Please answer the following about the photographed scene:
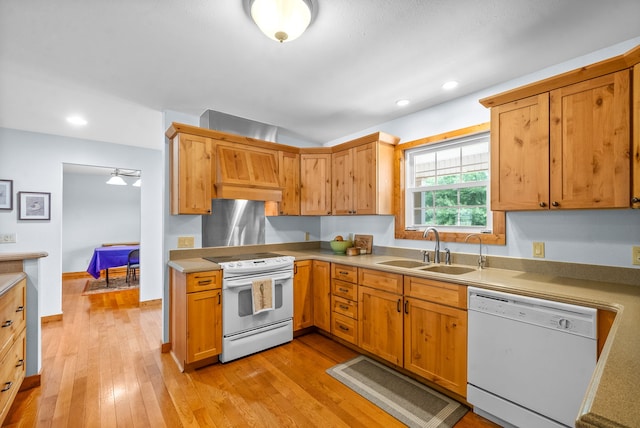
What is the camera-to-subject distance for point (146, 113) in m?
3.24

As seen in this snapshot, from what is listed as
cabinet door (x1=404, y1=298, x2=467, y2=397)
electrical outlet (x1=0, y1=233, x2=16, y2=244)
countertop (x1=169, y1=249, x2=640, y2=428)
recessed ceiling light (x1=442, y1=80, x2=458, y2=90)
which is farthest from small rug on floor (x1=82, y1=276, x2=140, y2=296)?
recessed ceiling light (x1=442, y1=80, x2=458, y2=90)

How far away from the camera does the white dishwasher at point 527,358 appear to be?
1.58m

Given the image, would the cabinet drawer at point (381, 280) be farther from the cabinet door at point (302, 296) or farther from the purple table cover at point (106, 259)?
the purple table cover at point (106, 259)

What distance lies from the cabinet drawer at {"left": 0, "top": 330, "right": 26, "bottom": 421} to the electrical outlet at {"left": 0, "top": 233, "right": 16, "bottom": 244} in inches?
85.3

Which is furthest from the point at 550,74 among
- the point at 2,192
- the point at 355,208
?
the point at 2,192

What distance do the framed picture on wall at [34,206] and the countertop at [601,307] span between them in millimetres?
2324

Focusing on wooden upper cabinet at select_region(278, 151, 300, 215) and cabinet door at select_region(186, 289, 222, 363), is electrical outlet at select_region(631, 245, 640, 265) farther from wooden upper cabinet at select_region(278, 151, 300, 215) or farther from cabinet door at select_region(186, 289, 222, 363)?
cabinet door at select_region(186, 289, 222, 363)

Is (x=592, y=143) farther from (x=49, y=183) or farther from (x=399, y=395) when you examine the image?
(x=49, y=183)

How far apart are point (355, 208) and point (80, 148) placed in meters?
3.95

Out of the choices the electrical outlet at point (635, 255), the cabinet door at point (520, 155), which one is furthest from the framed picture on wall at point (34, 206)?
the electrical outlet at point (635, 255)

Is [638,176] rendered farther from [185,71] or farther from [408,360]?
[185,71]

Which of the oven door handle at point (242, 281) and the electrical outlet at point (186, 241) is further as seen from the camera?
the electrical outlet at point (186, 241)

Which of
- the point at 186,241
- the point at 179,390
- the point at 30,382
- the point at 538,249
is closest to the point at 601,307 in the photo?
the point at 538,249

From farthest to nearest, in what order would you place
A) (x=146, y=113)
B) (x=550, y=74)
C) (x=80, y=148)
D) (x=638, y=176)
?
(x=80, y=148) < (x=146, y=113) < (x=550, y=74) < (x=638, y=176)
